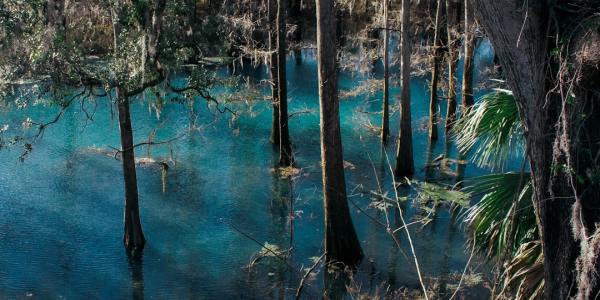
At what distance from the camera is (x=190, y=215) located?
51.6ft

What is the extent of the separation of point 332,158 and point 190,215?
4567mm

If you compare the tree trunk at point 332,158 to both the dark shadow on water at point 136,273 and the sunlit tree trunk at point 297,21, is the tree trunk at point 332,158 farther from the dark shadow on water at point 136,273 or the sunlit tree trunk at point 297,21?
the sunlit tree trunk at point 297,21

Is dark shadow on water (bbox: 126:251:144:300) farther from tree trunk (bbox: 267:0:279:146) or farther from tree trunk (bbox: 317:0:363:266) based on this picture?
tree trunk (bbox: 267:0:279:146)

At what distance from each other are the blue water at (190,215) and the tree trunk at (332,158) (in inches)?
16.3

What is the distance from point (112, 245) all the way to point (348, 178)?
254 inches

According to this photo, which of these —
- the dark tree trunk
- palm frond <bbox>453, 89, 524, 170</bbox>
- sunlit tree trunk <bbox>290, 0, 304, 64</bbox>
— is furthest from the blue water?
sunlit tree trunk <bbox>290, 0, 304, 64</bbox>

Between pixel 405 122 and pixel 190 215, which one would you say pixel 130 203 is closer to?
pixel 190 215

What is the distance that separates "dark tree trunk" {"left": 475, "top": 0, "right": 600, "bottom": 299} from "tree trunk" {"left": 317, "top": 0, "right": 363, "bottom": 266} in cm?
692

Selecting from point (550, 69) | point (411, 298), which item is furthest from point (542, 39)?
point (411, 298)

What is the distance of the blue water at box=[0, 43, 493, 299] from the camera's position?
12.7m

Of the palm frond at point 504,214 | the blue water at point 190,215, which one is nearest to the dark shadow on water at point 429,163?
the blue water at point 190,215

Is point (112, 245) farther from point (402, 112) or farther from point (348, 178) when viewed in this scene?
point (402, 112)

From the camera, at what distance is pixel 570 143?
529cm

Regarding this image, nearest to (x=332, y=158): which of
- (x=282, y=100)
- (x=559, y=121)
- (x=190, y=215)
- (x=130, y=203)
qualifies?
(x=130, y=203)
